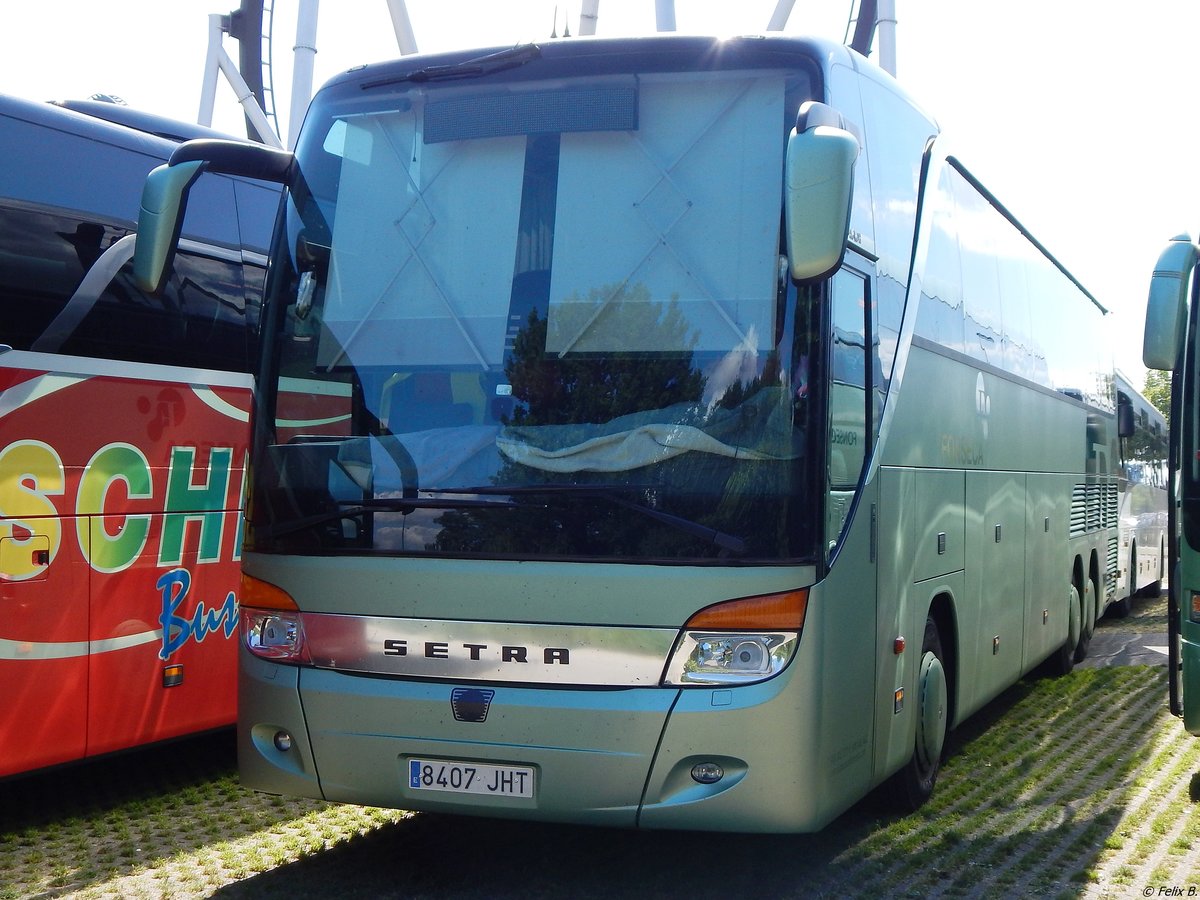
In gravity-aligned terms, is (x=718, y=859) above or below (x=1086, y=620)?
below

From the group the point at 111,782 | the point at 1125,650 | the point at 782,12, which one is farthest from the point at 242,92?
the point at 111,782

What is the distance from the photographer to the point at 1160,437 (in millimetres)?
20469

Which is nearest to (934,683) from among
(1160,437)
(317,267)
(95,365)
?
(317,267)

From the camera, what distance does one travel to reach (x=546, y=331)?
5.40 metres

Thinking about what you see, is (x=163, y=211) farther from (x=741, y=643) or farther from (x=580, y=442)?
(x=741, y=643)

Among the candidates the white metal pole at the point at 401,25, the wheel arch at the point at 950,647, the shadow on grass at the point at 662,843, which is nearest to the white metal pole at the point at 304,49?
the white metal pole at the point at 401,25

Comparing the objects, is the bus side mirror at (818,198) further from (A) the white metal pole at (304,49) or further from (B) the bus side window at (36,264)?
(A) the white metal pole at (304,49)

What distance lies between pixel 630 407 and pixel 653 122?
1172 mm

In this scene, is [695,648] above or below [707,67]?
below

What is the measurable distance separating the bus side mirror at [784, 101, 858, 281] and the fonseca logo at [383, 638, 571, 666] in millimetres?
1632

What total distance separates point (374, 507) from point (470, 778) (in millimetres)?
1081

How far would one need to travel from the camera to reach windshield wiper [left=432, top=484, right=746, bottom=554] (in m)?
5.09

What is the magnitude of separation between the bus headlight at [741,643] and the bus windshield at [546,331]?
0.18 m

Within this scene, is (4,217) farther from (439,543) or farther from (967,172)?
(967,172)
